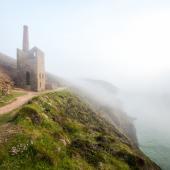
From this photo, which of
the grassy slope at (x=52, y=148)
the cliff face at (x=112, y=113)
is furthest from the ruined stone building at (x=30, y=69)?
the grassy slope at (x=52, y=148)

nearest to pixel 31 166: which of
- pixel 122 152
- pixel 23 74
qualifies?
pixel 122 152

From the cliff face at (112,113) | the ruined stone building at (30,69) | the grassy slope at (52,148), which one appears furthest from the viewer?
the cliff face at (112,113)

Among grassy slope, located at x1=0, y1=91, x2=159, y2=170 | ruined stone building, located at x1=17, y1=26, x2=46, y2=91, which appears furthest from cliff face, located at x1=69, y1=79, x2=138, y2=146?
grassy slope, located at x1=0, y1=91, x2=159, y2=170

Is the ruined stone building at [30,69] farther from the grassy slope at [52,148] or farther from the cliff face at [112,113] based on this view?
the grassy slope at [52,148]

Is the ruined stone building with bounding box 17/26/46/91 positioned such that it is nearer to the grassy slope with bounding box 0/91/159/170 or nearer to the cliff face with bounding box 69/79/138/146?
the cliff face with bounding box 69/79/138/146

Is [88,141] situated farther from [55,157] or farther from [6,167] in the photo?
[6,167]

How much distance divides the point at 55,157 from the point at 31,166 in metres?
2.16

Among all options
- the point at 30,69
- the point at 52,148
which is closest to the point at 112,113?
the point at 30,69

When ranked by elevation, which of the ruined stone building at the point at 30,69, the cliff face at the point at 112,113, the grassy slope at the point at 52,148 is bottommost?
the cliff face at the point at 112,113

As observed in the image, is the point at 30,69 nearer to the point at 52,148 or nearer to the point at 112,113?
the point at 112,113

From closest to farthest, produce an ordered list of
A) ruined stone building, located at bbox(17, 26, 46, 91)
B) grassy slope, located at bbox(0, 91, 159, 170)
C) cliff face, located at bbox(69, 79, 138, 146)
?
grassy slope, located at bbox(0, 91, 159, 170)
ruined stone building, located at bbox(17, 26, 46, 91)
cliff face, located at bbox(69, 79, 138, 146)

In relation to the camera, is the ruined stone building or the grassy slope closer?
the grassy slope

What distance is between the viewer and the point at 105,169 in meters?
16.5

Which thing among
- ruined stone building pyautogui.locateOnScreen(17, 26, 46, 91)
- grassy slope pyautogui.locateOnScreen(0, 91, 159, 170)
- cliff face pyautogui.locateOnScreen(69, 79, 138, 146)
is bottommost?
cliff face pyautogui.locateOnScreen(69, 79, 138, 146)
